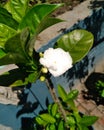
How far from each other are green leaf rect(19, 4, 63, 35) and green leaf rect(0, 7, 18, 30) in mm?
54

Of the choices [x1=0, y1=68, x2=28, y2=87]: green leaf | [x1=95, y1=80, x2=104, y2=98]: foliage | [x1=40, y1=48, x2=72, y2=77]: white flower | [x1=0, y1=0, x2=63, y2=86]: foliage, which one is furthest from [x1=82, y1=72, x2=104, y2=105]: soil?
[x1=40, y1=48, x2=72, y2=77]: white flower

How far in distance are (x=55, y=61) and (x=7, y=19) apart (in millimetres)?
→ 363

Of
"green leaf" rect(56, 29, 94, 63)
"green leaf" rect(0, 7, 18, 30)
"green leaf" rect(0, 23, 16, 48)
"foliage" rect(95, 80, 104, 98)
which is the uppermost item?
"foliage" rect(95, 80, 104, 98)

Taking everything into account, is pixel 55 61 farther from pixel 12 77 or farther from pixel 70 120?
pixel 70 120

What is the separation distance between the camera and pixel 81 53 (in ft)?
6.30

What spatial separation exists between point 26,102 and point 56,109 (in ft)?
2.39

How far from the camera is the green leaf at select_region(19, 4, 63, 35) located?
1.69 meters

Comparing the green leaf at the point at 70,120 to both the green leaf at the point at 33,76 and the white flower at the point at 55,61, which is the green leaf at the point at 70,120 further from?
the white flower at the point at 55,61

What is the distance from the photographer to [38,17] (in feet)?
5.84

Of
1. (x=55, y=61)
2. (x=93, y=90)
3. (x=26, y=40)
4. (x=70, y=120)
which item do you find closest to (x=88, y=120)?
(x=70, y=120)

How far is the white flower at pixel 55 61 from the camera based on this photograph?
66.9 inches

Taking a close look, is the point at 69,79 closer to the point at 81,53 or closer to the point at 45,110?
the point at 45,110

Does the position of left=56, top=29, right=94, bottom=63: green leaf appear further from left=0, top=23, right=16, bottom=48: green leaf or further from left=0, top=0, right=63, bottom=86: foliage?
left=0, top=23, right=16, bottom=48: green leaf

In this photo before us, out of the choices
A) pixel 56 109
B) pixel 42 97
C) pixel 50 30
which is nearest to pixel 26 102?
pixel 42 97
